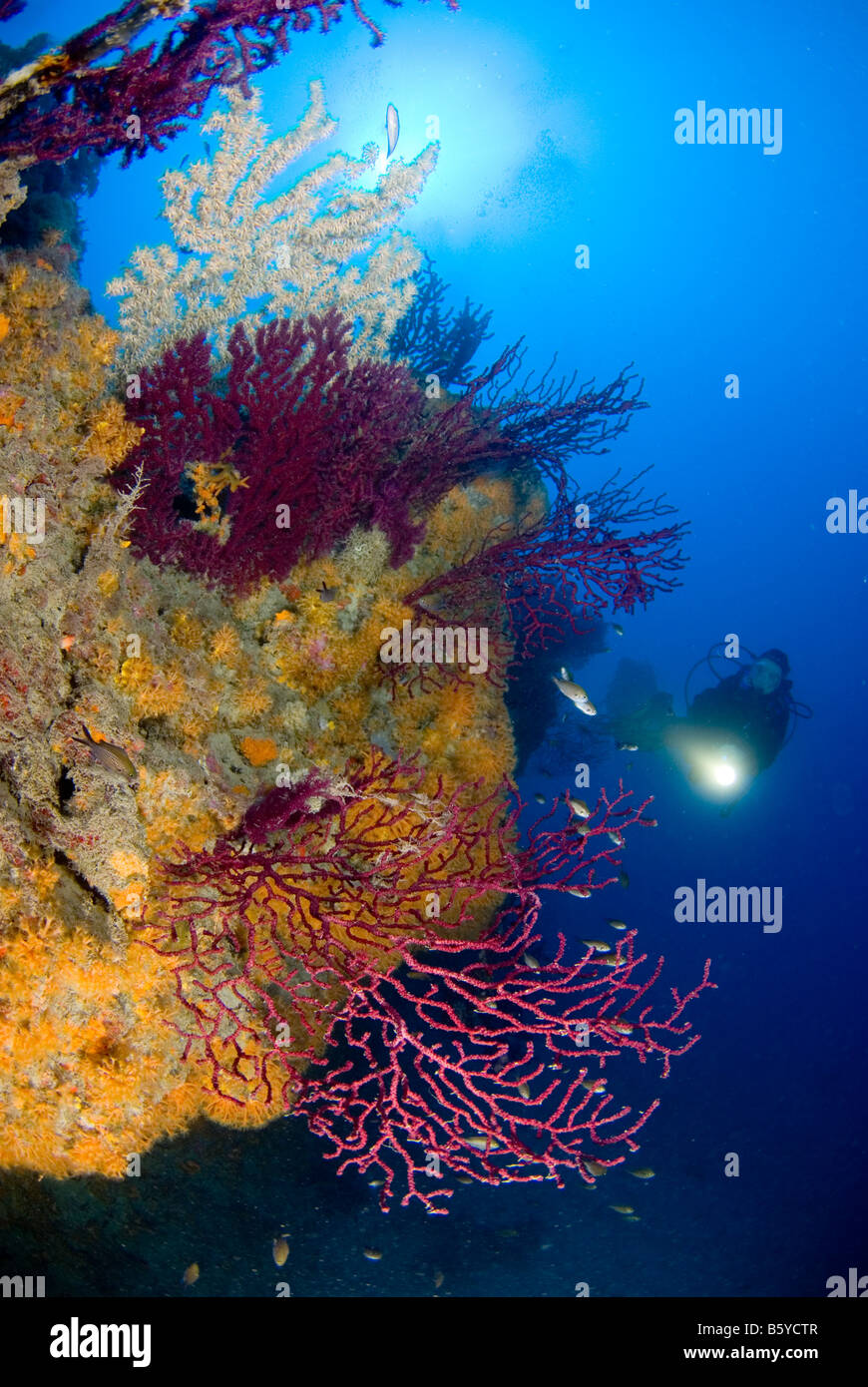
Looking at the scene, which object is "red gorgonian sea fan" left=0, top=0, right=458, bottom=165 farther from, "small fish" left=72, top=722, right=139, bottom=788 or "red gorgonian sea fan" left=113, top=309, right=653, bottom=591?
"small fish" left=72, top=722, right=139, bottom=788

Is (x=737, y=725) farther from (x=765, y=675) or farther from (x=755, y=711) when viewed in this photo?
(x=765, y=675)

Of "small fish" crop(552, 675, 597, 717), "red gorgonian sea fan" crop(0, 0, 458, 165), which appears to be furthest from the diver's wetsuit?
"red gorgonian sea fan" crop(0, 0, 458, 165)

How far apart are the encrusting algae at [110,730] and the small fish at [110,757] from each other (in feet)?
0.04

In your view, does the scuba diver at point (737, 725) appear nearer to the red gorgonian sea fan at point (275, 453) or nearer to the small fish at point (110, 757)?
the red gorgonian sea fan at point (275, 453)

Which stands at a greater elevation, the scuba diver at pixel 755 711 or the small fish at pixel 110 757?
the scuba diver at pixel 755 711

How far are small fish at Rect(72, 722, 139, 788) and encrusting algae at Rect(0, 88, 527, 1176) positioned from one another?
1cm

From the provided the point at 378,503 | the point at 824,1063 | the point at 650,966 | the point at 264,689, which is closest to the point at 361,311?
the point at 378,503

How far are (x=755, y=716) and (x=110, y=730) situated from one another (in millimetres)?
11567

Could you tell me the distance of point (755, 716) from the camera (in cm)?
1173

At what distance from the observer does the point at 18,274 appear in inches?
134

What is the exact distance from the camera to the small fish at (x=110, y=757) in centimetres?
333

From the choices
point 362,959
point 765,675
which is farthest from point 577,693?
point 765,675

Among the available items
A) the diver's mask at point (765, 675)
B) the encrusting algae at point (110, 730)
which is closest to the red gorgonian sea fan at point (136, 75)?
the encrusting algae at point (110, 730)
